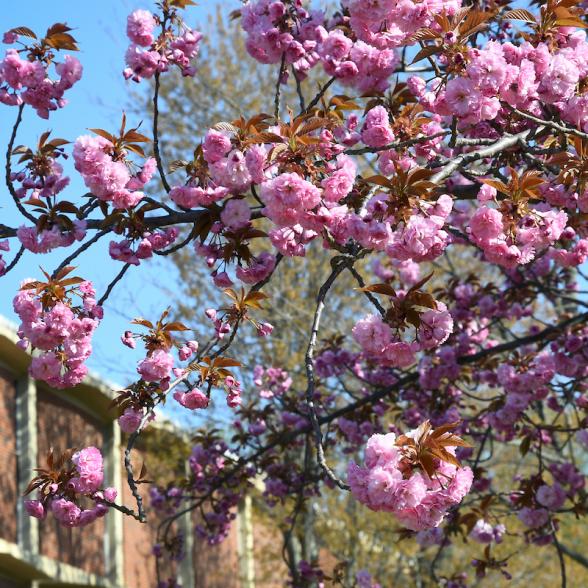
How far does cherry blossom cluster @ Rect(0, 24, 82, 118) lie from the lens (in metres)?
5.31

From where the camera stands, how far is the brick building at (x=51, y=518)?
14359 millimetres

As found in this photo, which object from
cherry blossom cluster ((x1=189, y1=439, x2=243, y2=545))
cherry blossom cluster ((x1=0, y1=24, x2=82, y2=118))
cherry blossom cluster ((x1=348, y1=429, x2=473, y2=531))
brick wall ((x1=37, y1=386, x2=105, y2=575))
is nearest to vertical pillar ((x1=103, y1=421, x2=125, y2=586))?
brick wall ((x1=37, y1=386, x2=105, y2=575))

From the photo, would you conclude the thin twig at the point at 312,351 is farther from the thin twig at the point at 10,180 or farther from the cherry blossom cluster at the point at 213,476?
the cherry blossom cluster at the point at 213,476

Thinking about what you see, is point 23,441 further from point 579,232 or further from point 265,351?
point 579,232

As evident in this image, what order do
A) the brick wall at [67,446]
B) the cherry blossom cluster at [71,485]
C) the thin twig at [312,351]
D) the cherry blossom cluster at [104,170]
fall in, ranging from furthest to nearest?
1. the brick wall at [67,446]
2. the cherry blossom cluster at [71,485]
3. the cherry blossom cluster at [104,170]
4. the thin twig at [312,351]

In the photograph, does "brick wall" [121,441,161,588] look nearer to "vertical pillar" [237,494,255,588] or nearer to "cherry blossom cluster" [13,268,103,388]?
"vertical pillar" [237,494,255,588]

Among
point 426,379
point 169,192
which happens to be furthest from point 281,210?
point 426,379

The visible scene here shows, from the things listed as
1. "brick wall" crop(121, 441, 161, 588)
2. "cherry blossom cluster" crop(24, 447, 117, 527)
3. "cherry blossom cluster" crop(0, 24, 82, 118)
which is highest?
"brick wall" crop(121, 441, 161, 588)

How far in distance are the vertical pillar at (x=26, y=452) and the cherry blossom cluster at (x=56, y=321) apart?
1009cm

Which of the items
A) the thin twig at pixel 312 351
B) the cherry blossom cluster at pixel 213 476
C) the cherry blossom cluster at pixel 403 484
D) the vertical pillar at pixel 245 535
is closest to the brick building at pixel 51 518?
the vertical pillar at pixel 245 535

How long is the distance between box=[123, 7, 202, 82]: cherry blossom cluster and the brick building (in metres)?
8.72

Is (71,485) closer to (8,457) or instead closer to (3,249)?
(3,249)

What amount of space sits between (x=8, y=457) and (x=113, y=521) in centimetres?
376

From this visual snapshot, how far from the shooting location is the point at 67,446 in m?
16.5
